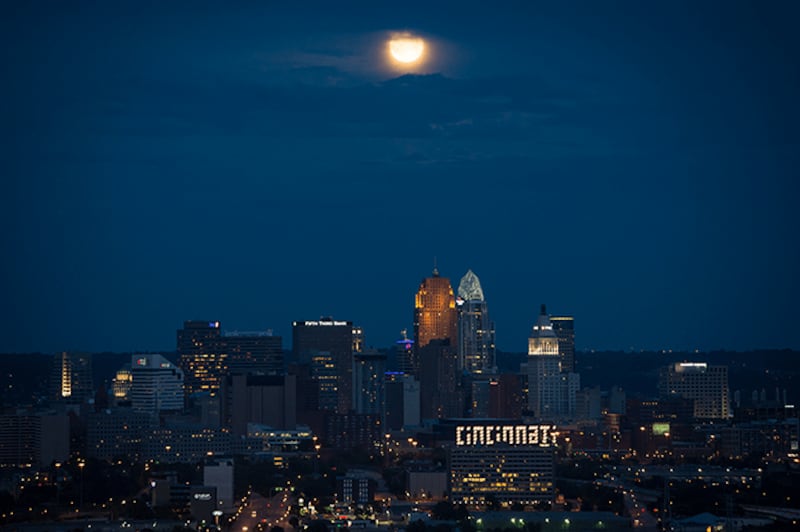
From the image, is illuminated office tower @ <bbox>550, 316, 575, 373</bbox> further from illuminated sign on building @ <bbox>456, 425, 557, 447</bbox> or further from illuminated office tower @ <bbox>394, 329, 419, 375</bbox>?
illuminated sign on building @ <bbox>456, 425, 557, 447</bbox>

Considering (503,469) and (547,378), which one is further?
(547,378)

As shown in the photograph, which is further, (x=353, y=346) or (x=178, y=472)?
(x=353, y=346)

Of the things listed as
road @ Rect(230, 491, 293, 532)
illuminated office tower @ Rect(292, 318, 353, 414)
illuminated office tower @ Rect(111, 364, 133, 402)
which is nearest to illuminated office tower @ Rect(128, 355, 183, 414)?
illuminated office tower @ Rect(111, 364, 133, 402)

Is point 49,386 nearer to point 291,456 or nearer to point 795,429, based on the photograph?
point 291,456

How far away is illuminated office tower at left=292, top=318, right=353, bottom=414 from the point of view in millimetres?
146750

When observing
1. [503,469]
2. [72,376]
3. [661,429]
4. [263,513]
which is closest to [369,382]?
[72,376]

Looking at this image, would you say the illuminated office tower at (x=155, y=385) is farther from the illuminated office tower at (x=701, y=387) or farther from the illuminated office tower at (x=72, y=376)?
the illuminated office tower at (x=701, y=387)

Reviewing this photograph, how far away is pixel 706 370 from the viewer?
520 feet

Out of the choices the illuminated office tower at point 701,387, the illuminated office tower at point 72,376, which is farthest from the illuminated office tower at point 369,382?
the illuminated office tower at point 72,376

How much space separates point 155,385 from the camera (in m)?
148

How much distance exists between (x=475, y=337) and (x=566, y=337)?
A: 25.4 ft

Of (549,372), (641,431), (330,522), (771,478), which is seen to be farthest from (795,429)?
(330,522)

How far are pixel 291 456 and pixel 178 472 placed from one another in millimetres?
16439

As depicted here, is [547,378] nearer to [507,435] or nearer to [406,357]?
[406,357]
